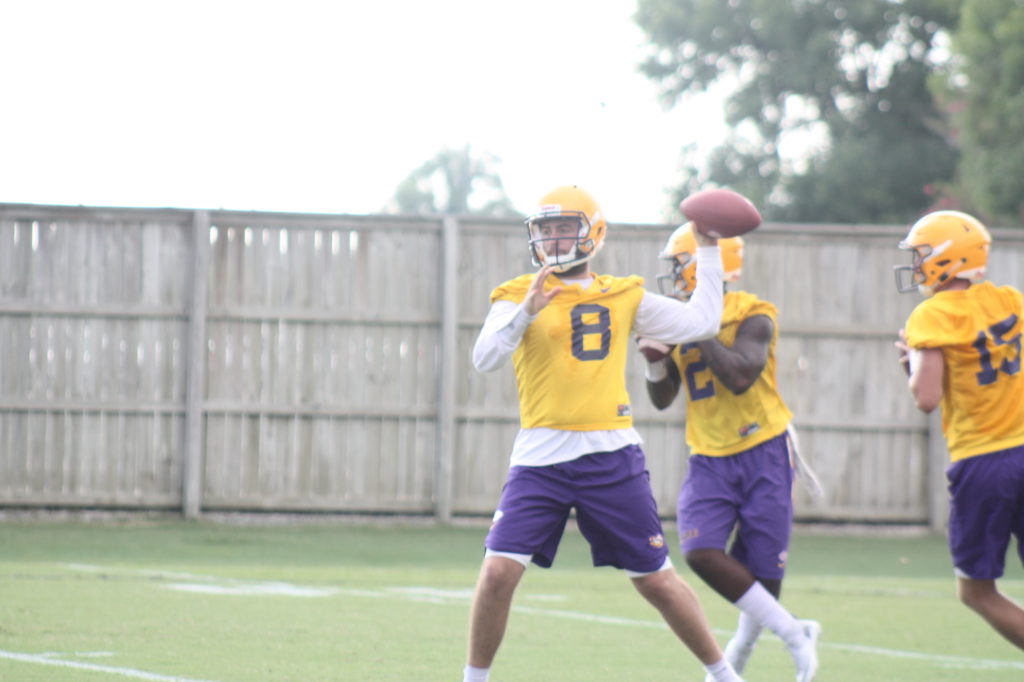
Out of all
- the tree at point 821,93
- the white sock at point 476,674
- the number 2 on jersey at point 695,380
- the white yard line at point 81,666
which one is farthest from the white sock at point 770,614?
the tree at point 821,93

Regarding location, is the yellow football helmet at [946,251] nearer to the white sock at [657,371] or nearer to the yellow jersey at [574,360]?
the white sock at [657,371]

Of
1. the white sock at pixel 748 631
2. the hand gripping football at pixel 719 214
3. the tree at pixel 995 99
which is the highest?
the tree at pixel 995 99

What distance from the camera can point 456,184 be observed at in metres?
51.2

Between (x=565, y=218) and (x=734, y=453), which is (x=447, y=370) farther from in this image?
(x=565, y=218)

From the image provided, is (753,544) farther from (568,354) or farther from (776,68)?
(776,68)

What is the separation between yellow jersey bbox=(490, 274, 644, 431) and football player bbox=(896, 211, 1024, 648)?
Answer: 49.5 inches

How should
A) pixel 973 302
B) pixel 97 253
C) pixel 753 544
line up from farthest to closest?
pixel 97 253, pixel 753 544, pixel 973 302

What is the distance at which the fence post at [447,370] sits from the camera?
575 inches

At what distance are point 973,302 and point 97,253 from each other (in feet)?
32.5

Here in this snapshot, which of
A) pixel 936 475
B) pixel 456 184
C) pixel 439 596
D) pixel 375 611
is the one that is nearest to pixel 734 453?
pixel 375 611

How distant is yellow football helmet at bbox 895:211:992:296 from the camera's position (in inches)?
261

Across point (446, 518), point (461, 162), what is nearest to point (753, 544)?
point (446, 518)

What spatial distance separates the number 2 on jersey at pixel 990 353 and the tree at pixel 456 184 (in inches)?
1740

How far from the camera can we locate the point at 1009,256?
50.1 feet
